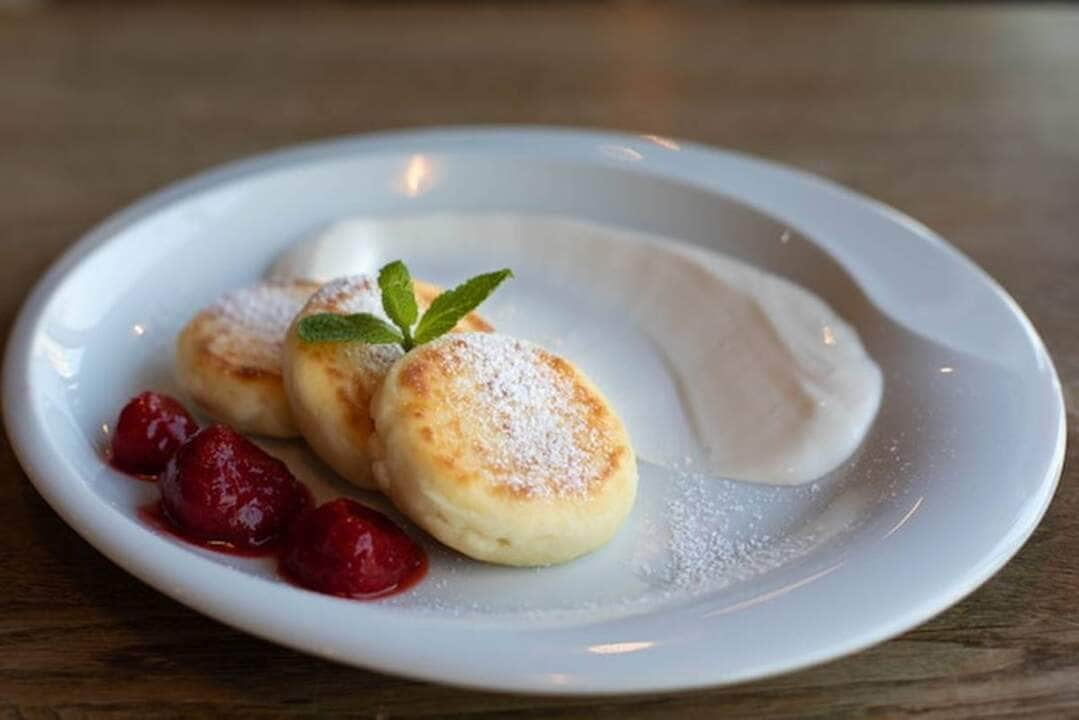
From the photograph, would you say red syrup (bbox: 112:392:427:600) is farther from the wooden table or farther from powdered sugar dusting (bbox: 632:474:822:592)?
powdered sugar dusting (bbox: 632:474:822:592)

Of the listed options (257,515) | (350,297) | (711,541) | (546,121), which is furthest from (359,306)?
(546,121)

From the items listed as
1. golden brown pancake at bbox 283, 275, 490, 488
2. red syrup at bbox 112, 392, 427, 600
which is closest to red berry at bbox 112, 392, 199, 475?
red syrup at bbox 112, 392, 427, 600

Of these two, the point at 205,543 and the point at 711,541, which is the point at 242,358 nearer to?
the point at 205,543

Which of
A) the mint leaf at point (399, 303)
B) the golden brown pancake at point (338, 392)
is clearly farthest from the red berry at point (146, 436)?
the mint leaf at point (399, 303)

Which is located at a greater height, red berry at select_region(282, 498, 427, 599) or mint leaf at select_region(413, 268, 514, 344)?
mint leaf at select_region(413, 268, 514, 344)

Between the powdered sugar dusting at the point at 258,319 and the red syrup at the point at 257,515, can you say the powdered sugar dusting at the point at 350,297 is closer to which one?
the powdered sugar dusting at the point at 258,319

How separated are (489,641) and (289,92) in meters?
1.50

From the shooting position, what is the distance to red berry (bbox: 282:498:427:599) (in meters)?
0.97

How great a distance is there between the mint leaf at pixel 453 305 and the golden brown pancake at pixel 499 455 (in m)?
0.04

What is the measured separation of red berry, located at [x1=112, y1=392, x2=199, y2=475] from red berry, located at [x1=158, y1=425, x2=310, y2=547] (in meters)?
0.05

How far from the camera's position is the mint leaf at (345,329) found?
3.72 feet

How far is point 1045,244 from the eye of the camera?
1.70 meters

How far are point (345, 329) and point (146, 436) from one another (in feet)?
0.64

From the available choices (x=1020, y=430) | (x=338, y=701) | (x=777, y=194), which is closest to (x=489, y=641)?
(x=338, y=701)
